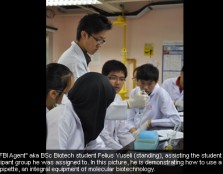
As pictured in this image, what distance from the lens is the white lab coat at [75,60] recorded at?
157 centimetres

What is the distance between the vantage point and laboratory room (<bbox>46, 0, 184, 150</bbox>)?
1263 mm

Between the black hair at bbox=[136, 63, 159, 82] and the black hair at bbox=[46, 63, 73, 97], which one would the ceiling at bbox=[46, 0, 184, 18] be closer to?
the black hair at bbox=[136, 63, 159, 82]

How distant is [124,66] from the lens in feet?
6.31

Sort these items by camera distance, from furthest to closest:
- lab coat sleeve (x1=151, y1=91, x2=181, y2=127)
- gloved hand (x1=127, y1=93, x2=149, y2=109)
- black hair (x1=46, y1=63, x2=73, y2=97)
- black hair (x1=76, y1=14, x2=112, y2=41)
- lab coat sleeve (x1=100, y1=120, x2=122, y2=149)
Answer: lab coat sleeve (x1=151, y1=91, x2=181, y2=127) < gloved hand (x1=127, y1=93, x2=149, y2=109) < lab coat sleeve (x1=100, y1=120, x2=122, y2=149) < black hair (x1=76, y1=14, x2=112, y2=41) < black hair (x1=46, y1=63, x2=73, y2=97)

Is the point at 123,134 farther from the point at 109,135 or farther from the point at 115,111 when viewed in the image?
the point at 115,111

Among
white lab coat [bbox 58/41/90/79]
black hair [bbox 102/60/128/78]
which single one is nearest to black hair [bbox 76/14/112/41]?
white lab coat [bbox 58/41/90/79]

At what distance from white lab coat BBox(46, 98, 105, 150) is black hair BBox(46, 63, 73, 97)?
0.08 m

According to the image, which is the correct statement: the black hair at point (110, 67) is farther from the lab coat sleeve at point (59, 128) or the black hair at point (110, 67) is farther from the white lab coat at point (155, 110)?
the lab coat sleeve at point (59, 128)

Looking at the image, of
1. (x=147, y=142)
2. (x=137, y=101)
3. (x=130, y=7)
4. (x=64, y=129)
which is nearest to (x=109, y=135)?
(x=137, y=101)

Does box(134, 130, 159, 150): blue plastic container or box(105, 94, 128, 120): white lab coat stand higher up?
box(105, 94, 128, 120): white lab coat

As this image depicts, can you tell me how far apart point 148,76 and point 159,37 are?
2200 mm
